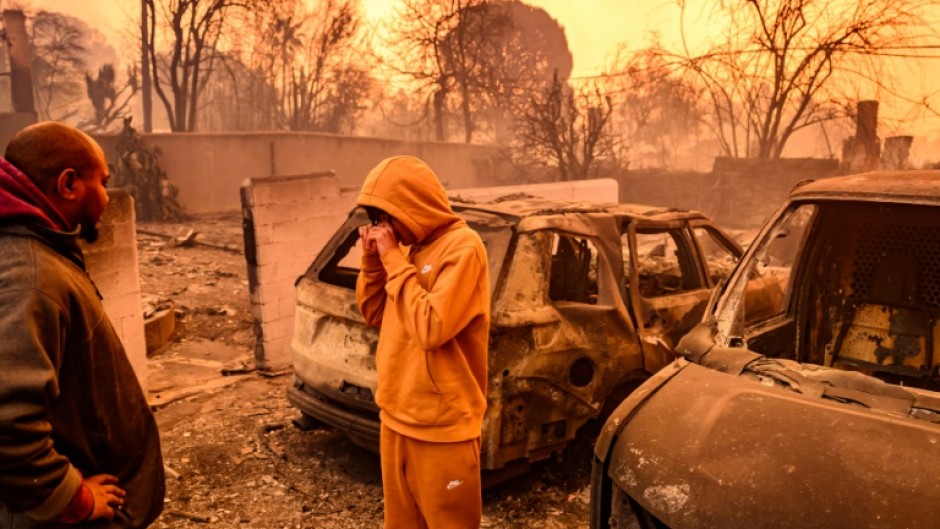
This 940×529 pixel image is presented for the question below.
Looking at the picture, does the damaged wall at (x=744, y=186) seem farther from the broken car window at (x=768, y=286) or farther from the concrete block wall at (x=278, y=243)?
the concrete block wall at (x=278, y=243)

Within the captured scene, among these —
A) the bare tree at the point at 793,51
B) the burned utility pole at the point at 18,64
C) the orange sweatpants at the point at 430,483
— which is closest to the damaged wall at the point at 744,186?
the bare tree at the point at 793,51

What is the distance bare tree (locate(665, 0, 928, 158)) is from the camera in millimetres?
14391

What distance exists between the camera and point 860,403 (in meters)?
2.57

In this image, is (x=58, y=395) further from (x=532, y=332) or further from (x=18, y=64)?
(x=18, y=64)

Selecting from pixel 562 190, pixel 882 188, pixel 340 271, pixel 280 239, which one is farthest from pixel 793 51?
pixel 340 271

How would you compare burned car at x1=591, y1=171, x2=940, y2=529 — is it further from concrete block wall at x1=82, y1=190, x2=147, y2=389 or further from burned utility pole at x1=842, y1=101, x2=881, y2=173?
burned utility pole at x1=842, y1=101, x2=881, y2=173

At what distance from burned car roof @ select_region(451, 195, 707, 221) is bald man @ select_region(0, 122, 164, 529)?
2680 mm

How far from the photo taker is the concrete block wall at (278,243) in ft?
20.6

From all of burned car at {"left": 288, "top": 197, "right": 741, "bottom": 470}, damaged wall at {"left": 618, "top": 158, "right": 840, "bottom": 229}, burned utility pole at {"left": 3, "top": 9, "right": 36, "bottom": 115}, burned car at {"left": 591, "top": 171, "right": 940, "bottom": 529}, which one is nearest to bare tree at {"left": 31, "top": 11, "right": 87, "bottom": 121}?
burned utility pole at {"left": 3, "top": 9, "right": 36, "bottom": 115}

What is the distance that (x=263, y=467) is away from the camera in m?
4.54

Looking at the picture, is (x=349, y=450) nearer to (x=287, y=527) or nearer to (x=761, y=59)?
(x=287, y=527)

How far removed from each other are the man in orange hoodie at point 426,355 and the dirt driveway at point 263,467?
63.0 inches

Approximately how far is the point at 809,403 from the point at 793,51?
15.4 meters

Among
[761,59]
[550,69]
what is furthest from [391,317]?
[550,69]
